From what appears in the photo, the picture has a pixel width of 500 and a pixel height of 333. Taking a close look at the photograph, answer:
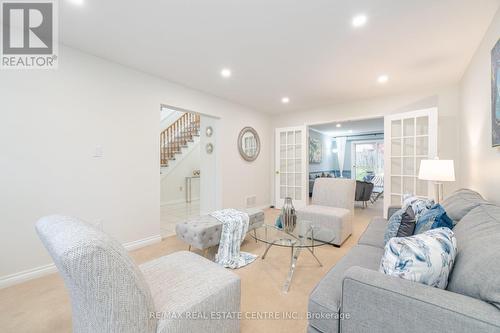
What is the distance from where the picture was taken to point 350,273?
1.01m

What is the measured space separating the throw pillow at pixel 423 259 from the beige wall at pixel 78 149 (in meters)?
2.88

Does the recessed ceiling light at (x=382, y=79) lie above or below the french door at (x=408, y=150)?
above

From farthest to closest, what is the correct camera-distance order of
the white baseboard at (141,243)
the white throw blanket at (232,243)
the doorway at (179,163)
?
1. the doorway at (179,163)
2. the white baseboard at (141,243)
3. the white throw blanket at (232,243)

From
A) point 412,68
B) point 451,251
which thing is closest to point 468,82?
point 412,68

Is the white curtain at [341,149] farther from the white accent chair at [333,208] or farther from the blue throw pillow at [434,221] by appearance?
the blue throw pillow at [434,221]

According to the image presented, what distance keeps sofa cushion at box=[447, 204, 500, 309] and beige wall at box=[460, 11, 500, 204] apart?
1.13 meters

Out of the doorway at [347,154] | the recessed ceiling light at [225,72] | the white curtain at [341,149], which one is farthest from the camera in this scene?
the white curtain at [341,149]

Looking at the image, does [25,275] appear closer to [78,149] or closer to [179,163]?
[78,149]

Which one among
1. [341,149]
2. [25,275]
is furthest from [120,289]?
[341,149]

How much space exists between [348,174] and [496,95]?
8767mm

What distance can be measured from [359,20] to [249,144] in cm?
325

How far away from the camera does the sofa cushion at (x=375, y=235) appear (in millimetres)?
1856

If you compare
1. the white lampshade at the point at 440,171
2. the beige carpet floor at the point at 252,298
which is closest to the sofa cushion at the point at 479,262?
the beige carpet floor at the point at 252,298

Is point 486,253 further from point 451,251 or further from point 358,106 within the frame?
point 358,106
